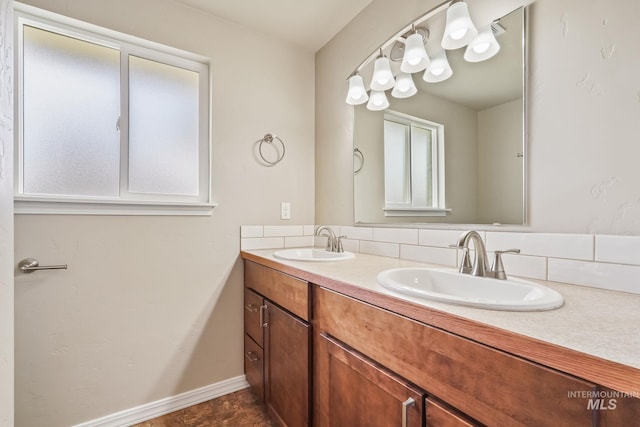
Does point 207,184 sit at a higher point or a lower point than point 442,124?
lower

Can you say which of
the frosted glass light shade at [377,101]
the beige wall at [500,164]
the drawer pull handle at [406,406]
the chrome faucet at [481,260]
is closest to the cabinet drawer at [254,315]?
the drawer pull handle at [406,406]

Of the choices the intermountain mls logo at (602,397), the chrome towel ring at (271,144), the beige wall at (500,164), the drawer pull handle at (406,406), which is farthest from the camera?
the chrome towel ring at (271,144)

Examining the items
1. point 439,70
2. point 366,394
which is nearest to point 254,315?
point 366,394

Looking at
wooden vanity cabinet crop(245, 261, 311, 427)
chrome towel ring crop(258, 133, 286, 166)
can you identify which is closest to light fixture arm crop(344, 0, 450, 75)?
chrome towel ring crop(258, 133, 286, 166)

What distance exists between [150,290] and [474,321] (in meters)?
1.62

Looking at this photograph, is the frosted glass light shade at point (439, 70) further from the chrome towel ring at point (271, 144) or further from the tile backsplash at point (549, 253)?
the chrome towel ring at point (271, 144)

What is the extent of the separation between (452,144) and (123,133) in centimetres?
170

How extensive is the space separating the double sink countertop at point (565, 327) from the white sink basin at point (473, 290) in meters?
0.02

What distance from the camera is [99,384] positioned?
4.78 ft

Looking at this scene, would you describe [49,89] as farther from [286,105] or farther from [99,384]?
[99,384]

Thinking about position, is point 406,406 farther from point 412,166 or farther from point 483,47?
point 483,47

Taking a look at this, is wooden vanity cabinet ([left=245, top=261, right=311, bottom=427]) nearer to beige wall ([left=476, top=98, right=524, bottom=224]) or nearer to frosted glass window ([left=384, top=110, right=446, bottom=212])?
frosted glass window ([left=384, top=110, right=446, bottom=212])

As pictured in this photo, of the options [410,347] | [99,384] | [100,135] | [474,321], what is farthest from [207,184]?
[474,321]

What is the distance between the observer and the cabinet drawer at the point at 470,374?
0.49m
